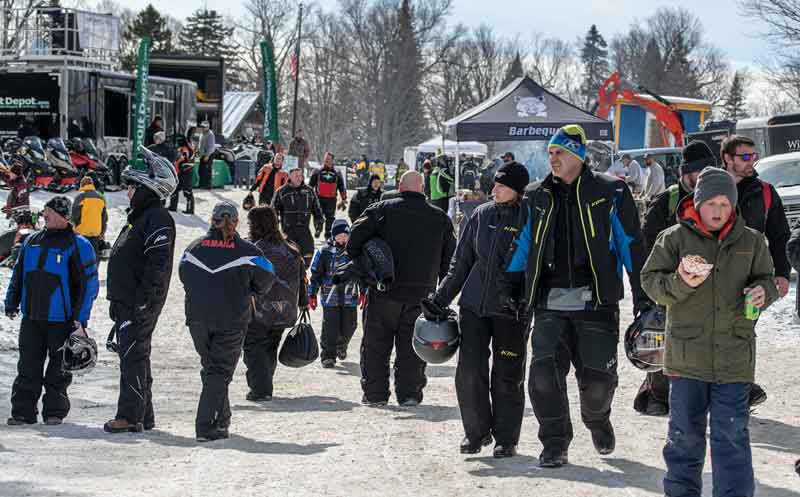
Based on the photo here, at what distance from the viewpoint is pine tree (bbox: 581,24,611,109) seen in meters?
100

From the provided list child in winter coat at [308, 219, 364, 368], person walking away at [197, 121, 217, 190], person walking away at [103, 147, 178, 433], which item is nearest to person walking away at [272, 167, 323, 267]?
child in winter coat at [308, 219, 364, 368]

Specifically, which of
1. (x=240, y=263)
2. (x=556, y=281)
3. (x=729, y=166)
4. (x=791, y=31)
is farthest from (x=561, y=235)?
(x=791, y=31)

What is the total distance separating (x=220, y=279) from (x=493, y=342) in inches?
77.3

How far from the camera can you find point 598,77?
10938cm

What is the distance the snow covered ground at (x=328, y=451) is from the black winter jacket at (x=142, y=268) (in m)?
0.91

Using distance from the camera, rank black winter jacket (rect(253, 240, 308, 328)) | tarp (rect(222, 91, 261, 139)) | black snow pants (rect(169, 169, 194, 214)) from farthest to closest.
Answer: tarp (rect(222, 91, 261, 139)), black snow pants (rect(169, 169, 194, 214)), black winter jacket (rect(253, 240, 308, 328))

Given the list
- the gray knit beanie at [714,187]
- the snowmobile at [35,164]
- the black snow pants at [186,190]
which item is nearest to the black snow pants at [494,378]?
the gray knit beanie at [714,187]

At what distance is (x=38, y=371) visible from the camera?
858cm

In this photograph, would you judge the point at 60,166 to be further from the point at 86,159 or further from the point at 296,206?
the point at 296,206

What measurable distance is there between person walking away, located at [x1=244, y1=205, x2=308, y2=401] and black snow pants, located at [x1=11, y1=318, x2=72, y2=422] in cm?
179

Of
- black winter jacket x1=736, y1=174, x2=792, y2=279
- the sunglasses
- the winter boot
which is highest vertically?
the sunglasses

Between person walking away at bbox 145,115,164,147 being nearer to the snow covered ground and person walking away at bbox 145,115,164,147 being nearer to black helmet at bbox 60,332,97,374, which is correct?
the snow covered ground

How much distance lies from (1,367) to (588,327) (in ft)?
22.0

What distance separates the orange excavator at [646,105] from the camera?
3612 centimetres
